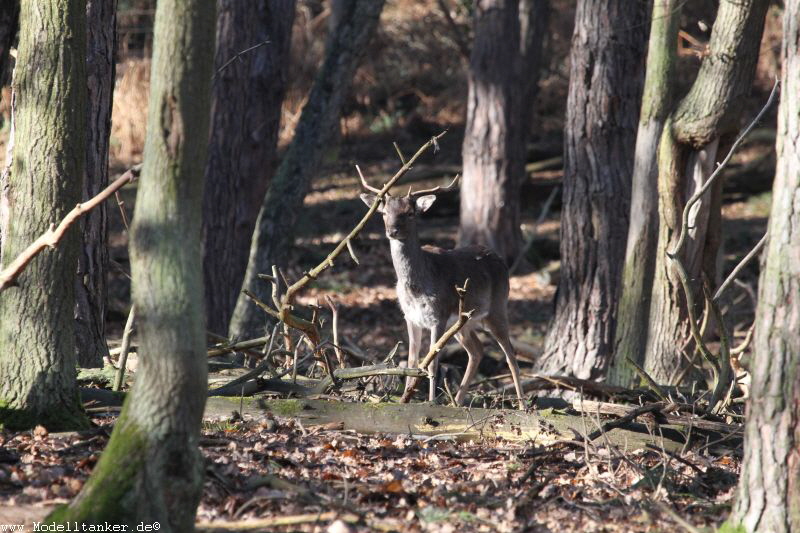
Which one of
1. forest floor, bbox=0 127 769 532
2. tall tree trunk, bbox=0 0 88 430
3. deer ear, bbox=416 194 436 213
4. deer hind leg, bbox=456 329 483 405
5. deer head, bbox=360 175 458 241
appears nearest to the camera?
forest floor, bbox=0 127 769 532

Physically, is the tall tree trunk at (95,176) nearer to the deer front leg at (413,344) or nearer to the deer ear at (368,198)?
the deer ear at (368,198)

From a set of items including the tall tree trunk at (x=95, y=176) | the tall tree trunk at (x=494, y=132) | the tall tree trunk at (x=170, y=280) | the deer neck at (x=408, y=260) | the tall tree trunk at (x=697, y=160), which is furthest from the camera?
the tall tree trunk at (x=494, y=132)

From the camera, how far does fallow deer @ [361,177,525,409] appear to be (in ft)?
27.7

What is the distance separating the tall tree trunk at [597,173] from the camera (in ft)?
37.7

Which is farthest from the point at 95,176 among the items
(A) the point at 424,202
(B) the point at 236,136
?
(B) the point at 236,136

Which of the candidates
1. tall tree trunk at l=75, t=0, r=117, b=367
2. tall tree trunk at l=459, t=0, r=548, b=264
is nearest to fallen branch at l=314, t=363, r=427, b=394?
tall tree trunk at l=75, t=0, r=117, b=367

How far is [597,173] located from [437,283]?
3.68m

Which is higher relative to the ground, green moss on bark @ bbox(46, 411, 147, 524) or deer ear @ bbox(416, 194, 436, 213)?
deer ear @ bbox(416, 194, 436, 213)

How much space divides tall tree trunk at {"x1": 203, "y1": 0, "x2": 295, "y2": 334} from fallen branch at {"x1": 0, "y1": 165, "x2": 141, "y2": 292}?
6.54 m

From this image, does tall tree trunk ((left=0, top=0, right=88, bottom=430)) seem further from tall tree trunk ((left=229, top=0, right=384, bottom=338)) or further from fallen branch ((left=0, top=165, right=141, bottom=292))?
tall tree trunk ((left=229, top=0, right=384, bottom=338))

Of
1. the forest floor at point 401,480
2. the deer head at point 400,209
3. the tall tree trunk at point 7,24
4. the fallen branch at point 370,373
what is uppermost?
the tall tree trunk at point 7,24

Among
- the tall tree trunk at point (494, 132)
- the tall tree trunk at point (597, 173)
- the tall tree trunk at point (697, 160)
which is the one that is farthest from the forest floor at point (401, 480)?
the tall tree trunk at point (494, 132)

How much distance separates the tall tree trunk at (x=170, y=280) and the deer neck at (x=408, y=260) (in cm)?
425

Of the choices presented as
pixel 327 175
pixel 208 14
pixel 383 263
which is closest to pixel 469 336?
pixel 208 14
